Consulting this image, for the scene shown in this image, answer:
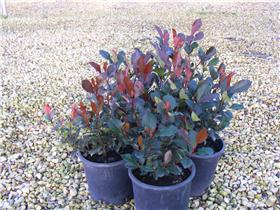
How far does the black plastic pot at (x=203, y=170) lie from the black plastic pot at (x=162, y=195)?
20cm

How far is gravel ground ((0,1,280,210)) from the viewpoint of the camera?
2158 mm

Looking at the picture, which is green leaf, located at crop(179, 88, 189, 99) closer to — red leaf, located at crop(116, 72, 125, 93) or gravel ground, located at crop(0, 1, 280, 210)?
red leaf, located at crop(116, 72, 125, 93)

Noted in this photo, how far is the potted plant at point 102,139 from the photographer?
1753 millimetres

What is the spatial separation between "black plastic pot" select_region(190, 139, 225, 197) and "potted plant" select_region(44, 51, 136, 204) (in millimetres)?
403

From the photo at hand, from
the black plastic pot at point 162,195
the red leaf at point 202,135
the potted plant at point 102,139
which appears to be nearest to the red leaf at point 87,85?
the potted plant at point 102,139

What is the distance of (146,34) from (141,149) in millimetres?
4348

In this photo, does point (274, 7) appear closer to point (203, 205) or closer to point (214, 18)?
point (214, 18)

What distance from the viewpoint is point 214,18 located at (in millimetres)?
6777

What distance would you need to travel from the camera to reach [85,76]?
13.3 feet

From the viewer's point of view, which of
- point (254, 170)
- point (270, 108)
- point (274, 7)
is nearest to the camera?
point (254, 170)

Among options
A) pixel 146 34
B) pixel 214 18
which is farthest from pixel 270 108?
pixel 214 18

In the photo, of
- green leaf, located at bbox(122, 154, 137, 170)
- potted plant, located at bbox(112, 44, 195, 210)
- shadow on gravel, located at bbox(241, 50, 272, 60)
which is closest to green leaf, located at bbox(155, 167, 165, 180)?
potted plant, located at bbox(112, 44, 195, 210)

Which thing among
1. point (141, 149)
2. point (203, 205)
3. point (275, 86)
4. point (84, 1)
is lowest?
point (203, 205)

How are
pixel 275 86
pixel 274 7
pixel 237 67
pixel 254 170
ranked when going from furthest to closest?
pixel 274 7, pixel 237 67, pixel 275 86, pixel 254 170
